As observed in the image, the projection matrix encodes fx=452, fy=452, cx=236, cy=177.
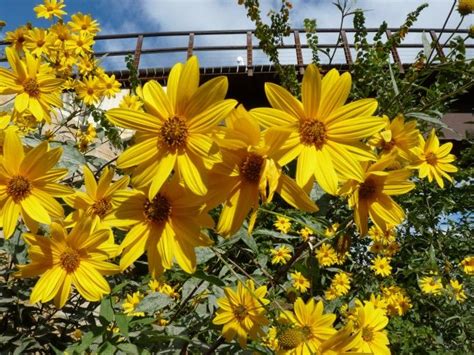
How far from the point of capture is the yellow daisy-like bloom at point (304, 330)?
841mm

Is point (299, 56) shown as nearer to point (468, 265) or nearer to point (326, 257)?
point (468, 265)

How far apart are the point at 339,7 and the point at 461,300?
182 centimetres

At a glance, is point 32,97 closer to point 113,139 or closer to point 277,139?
point 113,139

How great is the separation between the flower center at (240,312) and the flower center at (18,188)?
0.56 metres

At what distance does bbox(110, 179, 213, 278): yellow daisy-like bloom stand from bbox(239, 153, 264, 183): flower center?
8cm

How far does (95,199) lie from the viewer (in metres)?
0.84

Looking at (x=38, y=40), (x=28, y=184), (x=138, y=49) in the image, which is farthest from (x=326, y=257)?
(x=138, y=49)

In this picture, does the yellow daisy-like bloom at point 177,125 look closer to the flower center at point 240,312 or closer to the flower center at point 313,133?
the flower center at point 313,133

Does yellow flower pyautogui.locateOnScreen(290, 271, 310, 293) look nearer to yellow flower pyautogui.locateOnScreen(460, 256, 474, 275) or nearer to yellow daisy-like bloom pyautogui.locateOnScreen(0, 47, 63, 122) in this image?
yellow flower pyautogui.locateOnScreen(460, 256, 474, 275)

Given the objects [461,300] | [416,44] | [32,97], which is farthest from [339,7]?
[416,44]

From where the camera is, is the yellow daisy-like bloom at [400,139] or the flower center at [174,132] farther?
the yellow daisy-like bloom at [400,139]

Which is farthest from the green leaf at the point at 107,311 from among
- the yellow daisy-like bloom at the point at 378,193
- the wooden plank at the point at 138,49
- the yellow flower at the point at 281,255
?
the wooden plank at the point at 138,49

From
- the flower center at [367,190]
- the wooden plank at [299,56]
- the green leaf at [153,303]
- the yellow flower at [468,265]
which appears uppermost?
the wooden plank at [299,56]

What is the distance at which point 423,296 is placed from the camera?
270cm
